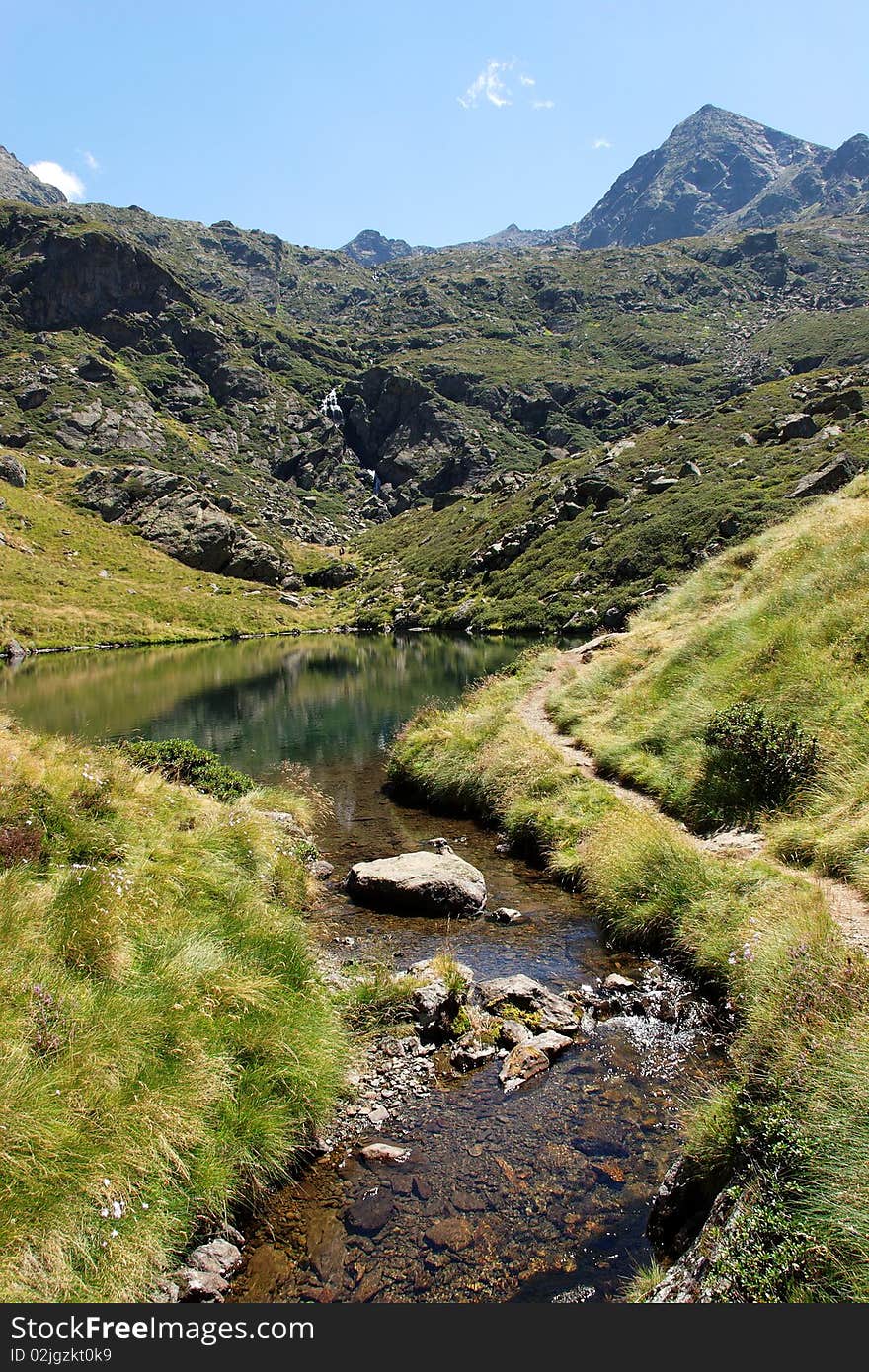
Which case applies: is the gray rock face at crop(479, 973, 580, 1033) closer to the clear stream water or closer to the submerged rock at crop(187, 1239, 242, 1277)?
the clear stream water

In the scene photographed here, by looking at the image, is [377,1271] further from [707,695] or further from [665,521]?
[665,521]

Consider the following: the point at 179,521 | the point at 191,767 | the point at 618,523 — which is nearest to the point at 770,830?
the point at 191,767

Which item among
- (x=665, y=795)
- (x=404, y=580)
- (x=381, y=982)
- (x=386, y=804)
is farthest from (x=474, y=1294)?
(x=404, y=580)

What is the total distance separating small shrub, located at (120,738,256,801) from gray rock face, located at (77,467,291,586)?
116127 mm

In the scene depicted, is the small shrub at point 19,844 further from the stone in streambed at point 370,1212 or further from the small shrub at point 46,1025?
the stone in streambed at point 370,1212

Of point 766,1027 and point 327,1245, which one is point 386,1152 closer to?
point 327,1245

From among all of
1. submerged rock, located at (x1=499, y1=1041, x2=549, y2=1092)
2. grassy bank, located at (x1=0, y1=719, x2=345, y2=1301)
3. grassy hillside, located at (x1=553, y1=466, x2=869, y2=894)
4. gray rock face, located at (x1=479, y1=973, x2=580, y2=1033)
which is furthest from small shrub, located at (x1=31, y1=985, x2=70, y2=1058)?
grassy hillside, located at (x1=553, y1=466, x2=869, y2=894)

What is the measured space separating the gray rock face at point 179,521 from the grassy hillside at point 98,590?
141 inches

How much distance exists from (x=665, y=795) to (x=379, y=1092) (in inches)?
396

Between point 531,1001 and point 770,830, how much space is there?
5.64 m

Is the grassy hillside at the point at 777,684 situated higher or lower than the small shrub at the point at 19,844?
higher

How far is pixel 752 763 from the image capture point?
14125mm

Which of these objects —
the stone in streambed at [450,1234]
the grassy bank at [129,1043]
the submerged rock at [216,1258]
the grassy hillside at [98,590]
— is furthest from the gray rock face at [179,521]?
the stone in streambed at [450,1234]

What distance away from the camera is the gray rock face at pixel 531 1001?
31.2 ft
